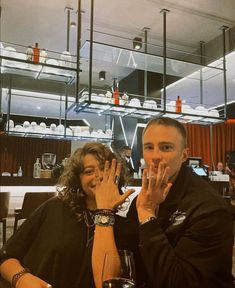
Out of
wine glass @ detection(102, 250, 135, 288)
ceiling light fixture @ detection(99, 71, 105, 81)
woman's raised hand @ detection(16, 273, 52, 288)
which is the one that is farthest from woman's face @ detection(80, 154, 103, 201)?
ceiling light fixture @ detection(99, 71, 105, 81)

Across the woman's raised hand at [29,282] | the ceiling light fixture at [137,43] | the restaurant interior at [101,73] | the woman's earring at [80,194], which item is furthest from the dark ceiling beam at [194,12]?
the woman's raised hand at [29,282]

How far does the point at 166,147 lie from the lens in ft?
3.95

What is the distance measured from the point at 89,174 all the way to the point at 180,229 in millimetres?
606

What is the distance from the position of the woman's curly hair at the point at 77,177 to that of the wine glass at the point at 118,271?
1.92 ft

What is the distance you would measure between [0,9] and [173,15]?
2.21 m

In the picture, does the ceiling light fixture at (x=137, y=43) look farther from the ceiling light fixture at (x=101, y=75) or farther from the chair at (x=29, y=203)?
the chair at (x=29, y=203)

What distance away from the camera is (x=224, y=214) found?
40.5 inches

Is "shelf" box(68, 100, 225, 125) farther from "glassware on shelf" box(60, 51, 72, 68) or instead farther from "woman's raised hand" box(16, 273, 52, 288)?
"woman's raised hand" box(16, 273, 52, 288)

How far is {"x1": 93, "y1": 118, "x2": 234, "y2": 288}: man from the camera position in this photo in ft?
3.06

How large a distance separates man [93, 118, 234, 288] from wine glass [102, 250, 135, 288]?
97 millimetres

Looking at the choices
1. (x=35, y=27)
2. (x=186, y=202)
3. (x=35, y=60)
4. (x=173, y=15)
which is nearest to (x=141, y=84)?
(x=173, y=15)

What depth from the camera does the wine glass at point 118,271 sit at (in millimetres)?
841

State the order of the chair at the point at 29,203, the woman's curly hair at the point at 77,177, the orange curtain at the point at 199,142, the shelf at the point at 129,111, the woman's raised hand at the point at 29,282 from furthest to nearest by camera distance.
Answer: the orange curtain at the point at 199,142 → the shelf at the point at 129,111 → the chair at the point at 29,203 → the woman's curly hair at the point at 77,177 → the woman's raised hand at the point at 29,282

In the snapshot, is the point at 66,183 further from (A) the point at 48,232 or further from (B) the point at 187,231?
(B) the point at 187,231
